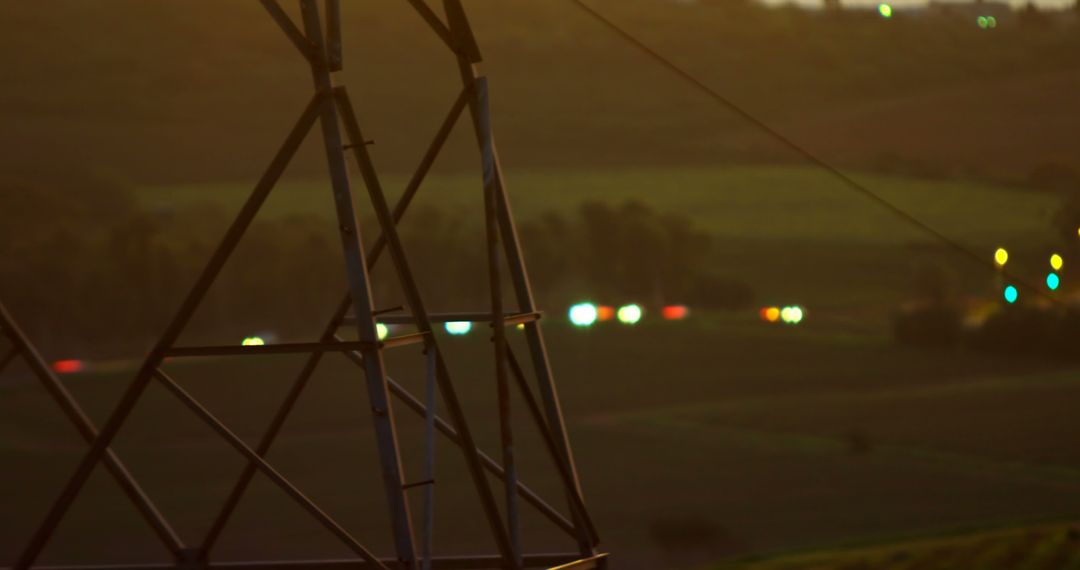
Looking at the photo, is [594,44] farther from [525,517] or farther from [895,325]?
[525,517]

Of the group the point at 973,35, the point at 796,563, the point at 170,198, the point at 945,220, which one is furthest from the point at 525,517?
the point at 973,35

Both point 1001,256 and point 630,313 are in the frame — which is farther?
point 1001,256

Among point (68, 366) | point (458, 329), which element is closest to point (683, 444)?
point (458, 329)

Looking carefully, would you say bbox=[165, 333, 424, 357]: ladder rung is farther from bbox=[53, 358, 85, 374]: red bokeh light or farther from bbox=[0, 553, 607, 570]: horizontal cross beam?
bbox=[53, 358, 85, 374]: red bokeh light

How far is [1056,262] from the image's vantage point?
504 inches

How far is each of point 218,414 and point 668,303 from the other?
4.14 meters

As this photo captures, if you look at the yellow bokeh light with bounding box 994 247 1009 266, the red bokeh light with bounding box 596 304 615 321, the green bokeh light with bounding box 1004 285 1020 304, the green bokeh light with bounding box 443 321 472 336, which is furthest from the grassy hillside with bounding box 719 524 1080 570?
the green bokeh light with bounding box 443 321 472 336

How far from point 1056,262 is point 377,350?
34.0 feet

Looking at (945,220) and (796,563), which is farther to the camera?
(945,220)

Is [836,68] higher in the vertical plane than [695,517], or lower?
higher

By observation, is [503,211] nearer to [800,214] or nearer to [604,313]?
[604,313]

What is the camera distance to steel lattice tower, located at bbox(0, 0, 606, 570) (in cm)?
396

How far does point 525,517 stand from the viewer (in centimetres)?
1152

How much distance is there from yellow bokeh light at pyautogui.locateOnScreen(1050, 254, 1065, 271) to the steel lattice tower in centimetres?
891
